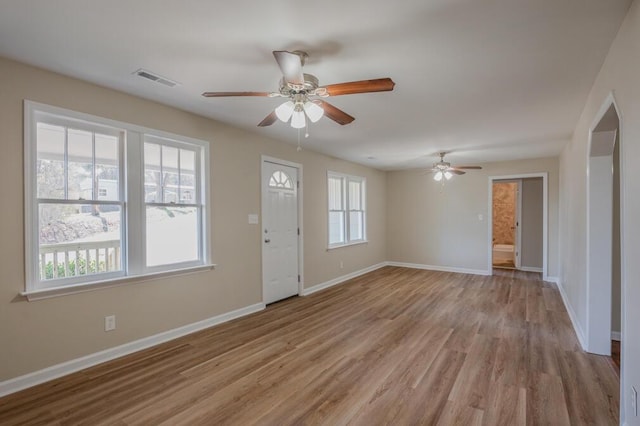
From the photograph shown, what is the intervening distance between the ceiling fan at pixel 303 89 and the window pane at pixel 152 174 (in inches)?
54.8

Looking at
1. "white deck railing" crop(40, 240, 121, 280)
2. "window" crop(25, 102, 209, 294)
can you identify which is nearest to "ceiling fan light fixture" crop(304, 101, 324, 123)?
"window" crop(25, 102, 209, 294)

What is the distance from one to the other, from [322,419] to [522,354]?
2.17 metres

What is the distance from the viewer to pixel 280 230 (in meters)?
4.86

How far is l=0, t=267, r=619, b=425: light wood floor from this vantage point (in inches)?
83.5

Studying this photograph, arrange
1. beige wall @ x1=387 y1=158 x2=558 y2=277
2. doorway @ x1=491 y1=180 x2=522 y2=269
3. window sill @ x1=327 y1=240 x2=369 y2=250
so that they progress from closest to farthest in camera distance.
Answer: window sill @ x1=327 y1=240 x2=369 y2=250
beige wall @ x1=387 y1=158 x2=558 y2=277
doorway @ x1=491 y1=180 x2=522 y2=269

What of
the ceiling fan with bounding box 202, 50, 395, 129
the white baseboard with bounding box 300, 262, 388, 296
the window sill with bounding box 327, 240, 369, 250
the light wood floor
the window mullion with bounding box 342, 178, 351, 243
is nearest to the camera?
the ceiling fan with bounding box 202, 50, 395, 129

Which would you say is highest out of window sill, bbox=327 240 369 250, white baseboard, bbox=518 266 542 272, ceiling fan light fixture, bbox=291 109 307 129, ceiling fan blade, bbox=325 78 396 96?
ceiling fan blade, bbox=325 78 396 96

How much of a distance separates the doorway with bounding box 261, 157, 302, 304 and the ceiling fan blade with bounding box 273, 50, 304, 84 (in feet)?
8.41

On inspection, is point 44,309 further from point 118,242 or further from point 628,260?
point 628,260

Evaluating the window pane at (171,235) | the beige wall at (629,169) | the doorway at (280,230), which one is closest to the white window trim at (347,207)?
the doorway at (280,230)

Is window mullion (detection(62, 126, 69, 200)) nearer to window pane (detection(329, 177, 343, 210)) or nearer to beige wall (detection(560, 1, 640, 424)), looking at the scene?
beige wall (detection(560, 1, 640, 424))

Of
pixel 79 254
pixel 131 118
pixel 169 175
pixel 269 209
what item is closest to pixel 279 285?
pixel 269 209

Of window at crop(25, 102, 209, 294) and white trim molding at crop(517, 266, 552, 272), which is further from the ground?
window at crop(25, 102, 209, 294)

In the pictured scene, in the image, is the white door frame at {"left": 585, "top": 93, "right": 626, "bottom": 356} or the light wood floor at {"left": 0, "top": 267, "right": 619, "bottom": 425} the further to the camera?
the white door frame at {"left": 585, "top": 93, "right": 626, "bottom": 356}
